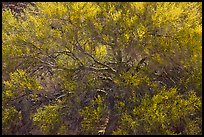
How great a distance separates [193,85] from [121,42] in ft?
6.14

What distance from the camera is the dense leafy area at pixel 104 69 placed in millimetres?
8930

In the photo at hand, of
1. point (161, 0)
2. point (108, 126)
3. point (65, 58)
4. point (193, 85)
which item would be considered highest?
point (161, 0)

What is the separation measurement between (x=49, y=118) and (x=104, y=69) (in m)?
1.75

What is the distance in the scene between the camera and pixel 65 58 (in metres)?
9.85

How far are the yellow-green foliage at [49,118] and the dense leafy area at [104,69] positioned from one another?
22mm

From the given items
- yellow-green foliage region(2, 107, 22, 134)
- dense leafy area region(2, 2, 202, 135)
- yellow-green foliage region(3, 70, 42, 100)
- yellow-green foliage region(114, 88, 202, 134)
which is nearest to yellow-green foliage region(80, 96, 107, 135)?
dense leafy area region(2, 2, 202, 135)

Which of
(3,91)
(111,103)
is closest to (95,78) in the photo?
(111,103)

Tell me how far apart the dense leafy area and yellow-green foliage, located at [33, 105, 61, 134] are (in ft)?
0.07

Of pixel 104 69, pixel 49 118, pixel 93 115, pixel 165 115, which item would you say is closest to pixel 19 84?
pixel 49 118

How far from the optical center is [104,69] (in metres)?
9.90

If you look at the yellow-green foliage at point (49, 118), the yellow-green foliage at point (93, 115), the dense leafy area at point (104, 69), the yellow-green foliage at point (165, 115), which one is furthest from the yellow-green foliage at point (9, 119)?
the yellow-green foliage at point (165, 115)

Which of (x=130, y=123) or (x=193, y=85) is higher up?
(x=193, y=85)

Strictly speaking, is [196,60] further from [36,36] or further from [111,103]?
[36,36]

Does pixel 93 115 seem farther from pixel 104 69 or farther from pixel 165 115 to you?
pixel 165 115
